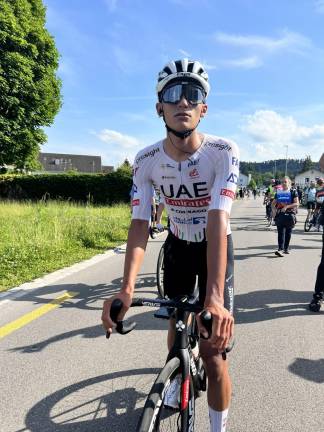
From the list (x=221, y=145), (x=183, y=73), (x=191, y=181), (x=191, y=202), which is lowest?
(x=191, y=202)

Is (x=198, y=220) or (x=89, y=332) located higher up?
(x=198, y=220)

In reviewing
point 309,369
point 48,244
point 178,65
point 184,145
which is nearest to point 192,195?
point 184,145

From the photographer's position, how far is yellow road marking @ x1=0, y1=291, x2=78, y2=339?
452cm

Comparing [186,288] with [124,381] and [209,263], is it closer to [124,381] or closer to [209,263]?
[209,263]

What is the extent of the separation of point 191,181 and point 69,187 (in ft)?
110

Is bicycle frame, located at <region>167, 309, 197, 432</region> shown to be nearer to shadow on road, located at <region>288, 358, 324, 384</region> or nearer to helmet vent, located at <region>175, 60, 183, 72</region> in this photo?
helmet vent, located at <region>175, 60, 183, 72</region>

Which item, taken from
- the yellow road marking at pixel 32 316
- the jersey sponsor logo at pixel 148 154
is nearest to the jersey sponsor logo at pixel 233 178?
the jersey sponsor logo at pixel 148 154

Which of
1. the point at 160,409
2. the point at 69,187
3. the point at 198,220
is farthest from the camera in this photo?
the point at 69,187

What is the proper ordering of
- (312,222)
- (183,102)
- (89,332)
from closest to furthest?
(183,102)
(89,332)
(312,222)

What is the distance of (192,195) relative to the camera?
2.49m

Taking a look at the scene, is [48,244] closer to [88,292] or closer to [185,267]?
[88,292]

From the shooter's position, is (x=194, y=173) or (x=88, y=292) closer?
(x=194, y=173)

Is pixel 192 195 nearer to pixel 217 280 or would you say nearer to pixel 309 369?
pixel 217 280

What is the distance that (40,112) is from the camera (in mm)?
24625
